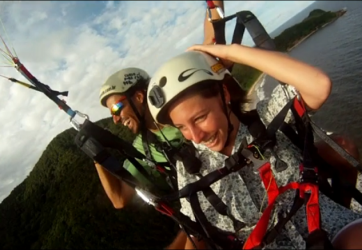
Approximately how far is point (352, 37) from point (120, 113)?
3094 millimetres

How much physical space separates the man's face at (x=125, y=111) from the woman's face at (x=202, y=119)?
2.08 meters

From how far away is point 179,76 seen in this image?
2469mm

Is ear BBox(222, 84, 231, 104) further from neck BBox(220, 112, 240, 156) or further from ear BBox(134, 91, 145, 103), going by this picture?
ear BBox(134, 91, 145, 103)

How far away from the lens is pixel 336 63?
3521 millimetres

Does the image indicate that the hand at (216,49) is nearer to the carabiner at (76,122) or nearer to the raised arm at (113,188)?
the carabiner at (76,122)

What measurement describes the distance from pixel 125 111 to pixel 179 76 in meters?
2.24

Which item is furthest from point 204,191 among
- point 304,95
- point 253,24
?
point 253,24

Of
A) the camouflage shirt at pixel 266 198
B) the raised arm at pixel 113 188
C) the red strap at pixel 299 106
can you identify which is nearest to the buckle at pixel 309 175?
the camouflage shirt at pixel 266 198

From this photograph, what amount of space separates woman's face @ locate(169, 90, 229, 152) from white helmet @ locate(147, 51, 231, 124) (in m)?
0.09

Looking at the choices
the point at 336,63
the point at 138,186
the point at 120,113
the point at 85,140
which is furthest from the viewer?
the point at 120,113

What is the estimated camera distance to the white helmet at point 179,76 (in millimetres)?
2434

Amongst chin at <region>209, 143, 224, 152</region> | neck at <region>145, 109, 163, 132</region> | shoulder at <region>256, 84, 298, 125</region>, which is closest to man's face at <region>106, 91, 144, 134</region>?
neck at <region>145, 109, 163, 132</region>

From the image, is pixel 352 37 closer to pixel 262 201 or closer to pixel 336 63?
pixel 336 63

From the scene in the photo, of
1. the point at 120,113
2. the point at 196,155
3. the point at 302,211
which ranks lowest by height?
the point at 302,211
